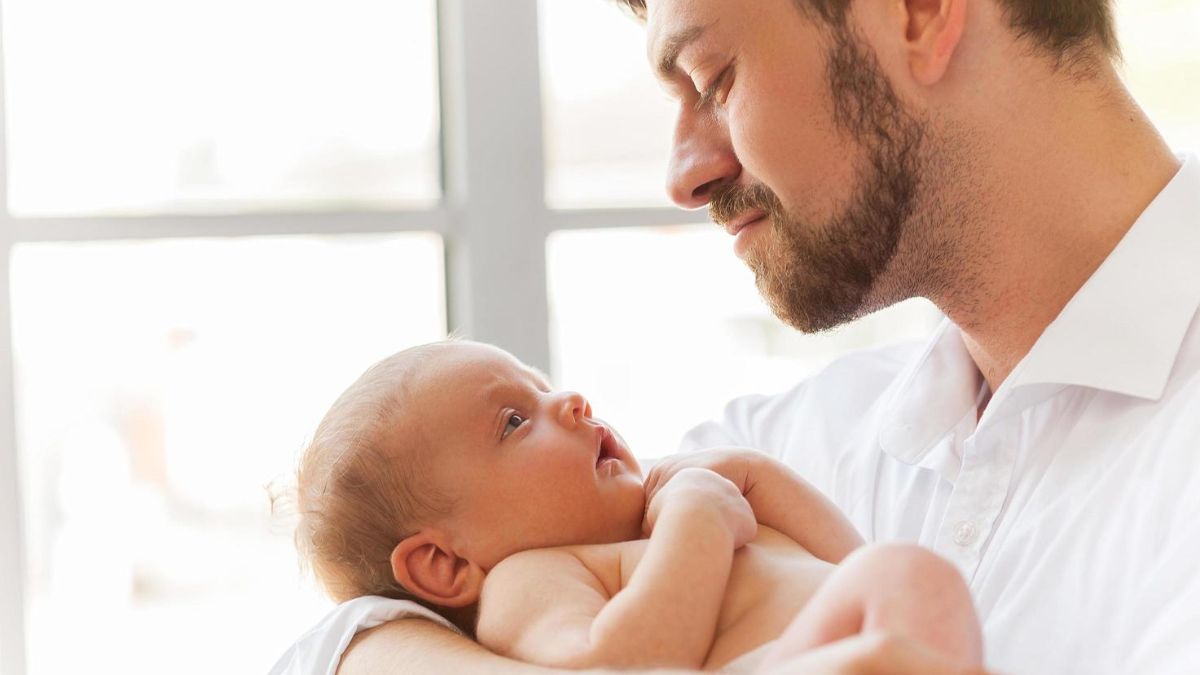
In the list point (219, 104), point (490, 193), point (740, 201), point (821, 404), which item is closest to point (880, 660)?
point (740, 201)

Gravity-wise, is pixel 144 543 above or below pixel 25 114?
below

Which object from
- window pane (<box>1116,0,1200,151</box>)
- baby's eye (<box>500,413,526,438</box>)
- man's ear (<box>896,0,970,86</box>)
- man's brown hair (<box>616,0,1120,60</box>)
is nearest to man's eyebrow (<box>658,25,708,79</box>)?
man's brown hair (<box>616,0,1120,60</box>)

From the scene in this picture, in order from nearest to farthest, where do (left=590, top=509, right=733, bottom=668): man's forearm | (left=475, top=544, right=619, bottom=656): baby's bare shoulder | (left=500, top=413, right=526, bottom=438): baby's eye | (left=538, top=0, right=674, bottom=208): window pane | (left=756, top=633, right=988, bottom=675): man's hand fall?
(left=756, top=633, right=988, bottom=675): man's hand → (left=590, top=509, right=733, bottom=668): man's forearm → (left=475, top=544, right=619, bottom=656): baby's bare shoulder → (left=500, top=413, right=526, bottom=438): baby's eye → (left=538, top=0, right=674, bottom=208): window pane

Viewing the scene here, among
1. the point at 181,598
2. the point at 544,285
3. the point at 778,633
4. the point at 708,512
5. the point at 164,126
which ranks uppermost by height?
the point at 164,126

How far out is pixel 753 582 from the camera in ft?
4.38

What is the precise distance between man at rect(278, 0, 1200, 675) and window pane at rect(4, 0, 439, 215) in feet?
2.25

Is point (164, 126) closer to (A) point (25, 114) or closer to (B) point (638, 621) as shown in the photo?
(A) point (25, 114)

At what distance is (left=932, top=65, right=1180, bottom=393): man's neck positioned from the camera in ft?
4.91

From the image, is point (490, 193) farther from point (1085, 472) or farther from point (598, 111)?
point (1085, 472)

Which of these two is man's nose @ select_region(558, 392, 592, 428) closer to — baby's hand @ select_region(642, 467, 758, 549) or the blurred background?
baby's hand @ select_region(642, 467, 758, 549)

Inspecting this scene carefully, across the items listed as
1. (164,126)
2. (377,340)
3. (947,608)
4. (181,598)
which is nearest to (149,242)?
(164,126)

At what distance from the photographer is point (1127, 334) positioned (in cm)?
139

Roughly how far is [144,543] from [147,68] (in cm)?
80

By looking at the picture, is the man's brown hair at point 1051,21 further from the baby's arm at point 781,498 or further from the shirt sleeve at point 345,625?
the shirt sleeve at point 345,625
